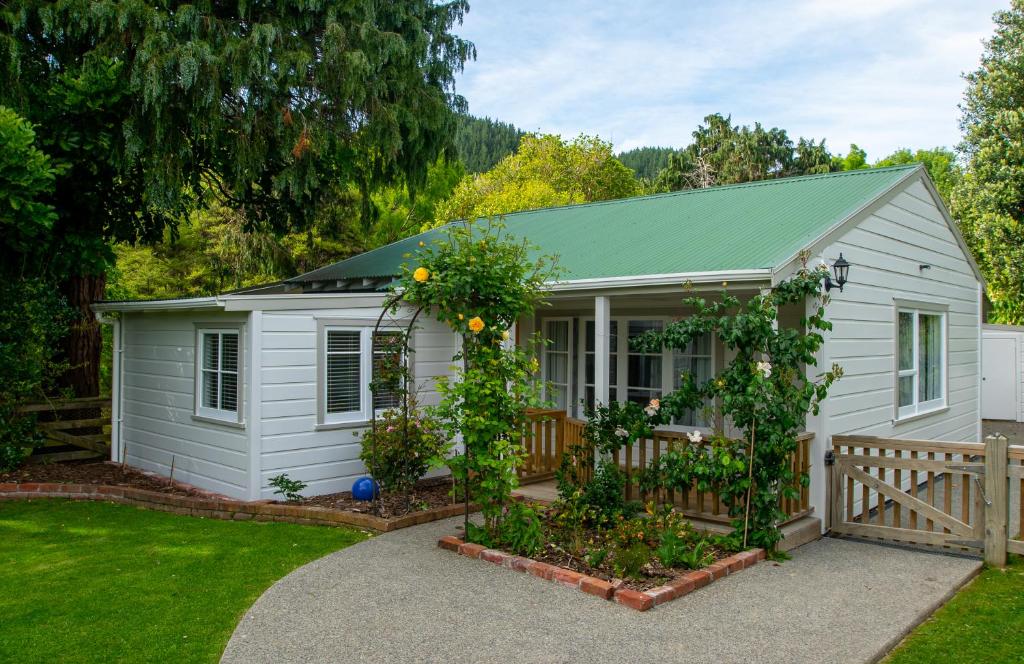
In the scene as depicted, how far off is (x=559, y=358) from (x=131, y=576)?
668 centimetres

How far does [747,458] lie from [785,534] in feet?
2.96

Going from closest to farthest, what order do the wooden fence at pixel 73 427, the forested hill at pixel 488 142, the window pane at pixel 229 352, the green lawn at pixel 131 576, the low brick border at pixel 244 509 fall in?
the green lawn at pixel 131 576, the low brick border at pixel 244 509, the window pane at pixel 229 352, the wooden fence at pixel 73 427, the forested hill at pixel 488 142

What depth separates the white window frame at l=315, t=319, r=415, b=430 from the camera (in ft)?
27.9

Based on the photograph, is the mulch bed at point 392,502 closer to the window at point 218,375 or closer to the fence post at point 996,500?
the window at point 218,375

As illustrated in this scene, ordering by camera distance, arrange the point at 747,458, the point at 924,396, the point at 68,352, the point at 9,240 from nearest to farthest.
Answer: the point at 747,458 < the point at 9,240 < the point at 924,396 < the point at 68,352

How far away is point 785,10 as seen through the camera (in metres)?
14.1

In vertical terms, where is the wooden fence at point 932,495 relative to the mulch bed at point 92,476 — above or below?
above

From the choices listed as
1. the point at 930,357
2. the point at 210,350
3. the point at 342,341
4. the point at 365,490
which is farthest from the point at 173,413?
the point at 930,357

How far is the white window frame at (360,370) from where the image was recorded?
27.9ft

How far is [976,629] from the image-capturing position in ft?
16.3

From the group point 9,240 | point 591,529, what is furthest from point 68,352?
point 591,529

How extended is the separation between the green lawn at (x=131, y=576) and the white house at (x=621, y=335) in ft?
3.90

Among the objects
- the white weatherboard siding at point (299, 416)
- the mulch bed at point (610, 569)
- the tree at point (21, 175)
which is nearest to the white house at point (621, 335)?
the white weatherboard siding at point (299, 416)

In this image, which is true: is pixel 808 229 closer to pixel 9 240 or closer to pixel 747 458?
pixel 747 458
